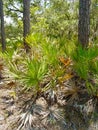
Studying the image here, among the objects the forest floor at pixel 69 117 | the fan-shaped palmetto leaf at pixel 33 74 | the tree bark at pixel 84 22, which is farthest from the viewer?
the tree bark at pixel 84 22

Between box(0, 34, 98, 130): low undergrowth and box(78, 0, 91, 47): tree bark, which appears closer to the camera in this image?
box(0, 34, 98, 130): low undergrowth

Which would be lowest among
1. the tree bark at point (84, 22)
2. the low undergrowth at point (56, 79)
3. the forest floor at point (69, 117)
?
the forest floor at point (69, 117)

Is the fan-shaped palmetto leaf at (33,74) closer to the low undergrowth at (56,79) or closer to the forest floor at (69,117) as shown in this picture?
the low undergrowth at (56,79)

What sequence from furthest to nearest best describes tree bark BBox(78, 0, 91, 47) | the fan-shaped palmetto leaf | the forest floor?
tree bark BBox(78, 0, 91, 47) → the fan-shaped palmetto leaf → the forest floor

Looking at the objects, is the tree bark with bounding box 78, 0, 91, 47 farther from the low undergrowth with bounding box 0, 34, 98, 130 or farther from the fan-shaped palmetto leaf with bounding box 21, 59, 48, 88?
the fan-shaped palmetto leaf with bounding box 21, 59, 48, 88

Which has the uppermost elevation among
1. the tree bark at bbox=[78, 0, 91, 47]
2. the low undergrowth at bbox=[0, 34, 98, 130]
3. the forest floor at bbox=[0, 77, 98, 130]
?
the tree bark at bbox=[78, 0, 91, 47]

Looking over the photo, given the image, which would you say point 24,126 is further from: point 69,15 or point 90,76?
point 69,15

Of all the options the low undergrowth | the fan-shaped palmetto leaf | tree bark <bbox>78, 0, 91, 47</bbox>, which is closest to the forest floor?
the low undergrowth

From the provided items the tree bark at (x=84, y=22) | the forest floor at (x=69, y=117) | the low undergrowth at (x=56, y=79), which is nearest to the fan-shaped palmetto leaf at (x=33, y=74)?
the low undergrowth at (x=56, y=79)

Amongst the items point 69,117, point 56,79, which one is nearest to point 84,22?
point 56,79

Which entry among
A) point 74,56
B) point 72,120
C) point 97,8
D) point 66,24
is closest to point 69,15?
point 66,24

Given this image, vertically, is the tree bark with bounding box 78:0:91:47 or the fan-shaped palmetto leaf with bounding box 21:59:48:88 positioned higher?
the tree bark with bounding box 78:0:91:47

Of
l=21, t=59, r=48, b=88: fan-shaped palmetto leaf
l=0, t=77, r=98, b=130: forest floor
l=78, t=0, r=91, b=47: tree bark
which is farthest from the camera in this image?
l=78, t=0, r=91, b=47: tree bark

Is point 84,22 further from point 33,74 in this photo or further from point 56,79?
point 33,74
